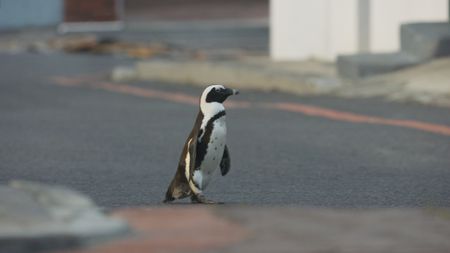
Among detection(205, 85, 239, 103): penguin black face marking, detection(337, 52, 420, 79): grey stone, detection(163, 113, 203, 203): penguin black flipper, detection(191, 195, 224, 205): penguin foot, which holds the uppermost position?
detection(205, 85, 239, 103): penguin black face marking

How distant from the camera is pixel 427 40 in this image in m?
18.3

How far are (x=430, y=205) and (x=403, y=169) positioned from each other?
6.87 ft

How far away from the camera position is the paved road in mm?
9961

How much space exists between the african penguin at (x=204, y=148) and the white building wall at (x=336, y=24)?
37.9 ft

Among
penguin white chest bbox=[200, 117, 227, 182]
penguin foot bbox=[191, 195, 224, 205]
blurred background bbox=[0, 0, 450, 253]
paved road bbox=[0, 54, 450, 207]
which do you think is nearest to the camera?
blurred background bbox=[0, 0, 450, 253]

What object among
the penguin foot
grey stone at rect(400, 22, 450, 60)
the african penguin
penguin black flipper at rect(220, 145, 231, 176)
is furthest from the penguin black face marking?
grey stone at rect(400, 22, 450, 60)

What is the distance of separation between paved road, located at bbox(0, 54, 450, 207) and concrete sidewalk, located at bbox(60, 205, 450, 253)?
8.86 feet

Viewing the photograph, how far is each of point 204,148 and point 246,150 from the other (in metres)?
3.98

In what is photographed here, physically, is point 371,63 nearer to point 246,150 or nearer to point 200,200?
point 246,150

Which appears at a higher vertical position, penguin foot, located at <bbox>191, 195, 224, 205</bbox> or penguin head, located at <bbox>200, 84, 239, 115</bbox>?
penguin head, located at <bbox>200, 84, 239, 115</bbox>

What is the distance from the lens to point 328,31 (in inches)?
880

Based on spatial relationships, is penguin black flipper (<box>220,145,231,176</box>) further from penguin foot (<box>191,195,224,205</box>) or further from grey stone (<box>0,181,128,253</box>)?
grey stone (<box>0,181,128,253</box>)

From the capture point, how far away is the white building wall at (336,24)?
66.9ft

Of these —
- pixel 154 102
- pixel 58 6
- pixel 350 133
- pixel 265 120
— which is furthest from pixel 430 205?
pixel 58 6
